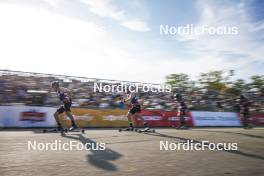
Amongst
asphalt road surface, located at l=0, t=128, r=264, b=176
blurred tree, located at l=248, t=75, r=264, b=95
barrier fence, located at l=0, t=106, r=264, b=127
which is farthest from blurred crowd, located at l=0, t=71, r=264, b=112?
blurred tree, located at l=248, t=75, r=264, b=95

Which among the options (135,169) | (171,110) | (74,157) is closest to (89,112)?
(171,110)

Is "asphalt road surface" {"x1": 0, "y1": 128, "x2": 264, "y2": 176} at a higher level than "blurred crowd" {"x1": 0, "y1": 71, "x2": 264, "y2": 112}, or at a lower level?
lower

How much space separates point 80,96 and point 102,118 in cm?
195

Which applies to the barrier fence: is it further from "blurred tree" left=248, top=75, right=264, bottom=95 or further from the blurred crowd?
"blurred tree" left=248, top=75, right=264, bottom=95

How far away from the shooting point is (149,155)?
7.18 m

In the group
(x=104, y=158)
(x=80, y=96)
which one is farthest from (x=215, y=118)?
(x=104, y=158)

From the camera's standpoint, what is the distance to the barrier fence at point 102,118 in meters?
16.1

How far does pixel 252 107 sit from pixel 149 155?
81.1 ft

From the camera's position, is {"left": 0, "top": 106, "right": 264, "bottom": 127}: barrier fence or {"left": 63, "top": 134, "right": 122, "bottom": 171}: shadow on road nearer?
{"left": 63, "top": 134, "right": 122, "bottom": 171}: shadow on road

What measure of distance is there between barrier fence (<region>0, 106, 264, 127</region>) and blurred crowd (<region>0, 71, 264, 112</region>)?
417 millimetres

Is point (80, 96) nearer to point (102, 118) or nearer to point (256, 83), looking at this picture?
point (102, 118)

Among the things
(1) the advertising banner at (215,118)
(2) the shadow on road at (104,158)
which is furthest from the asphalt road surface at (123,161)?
(1) the advertising banner at (215,118)

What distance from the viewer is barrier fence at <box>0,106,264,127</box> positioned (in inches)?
632

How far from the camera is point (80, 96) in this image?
758 inches
